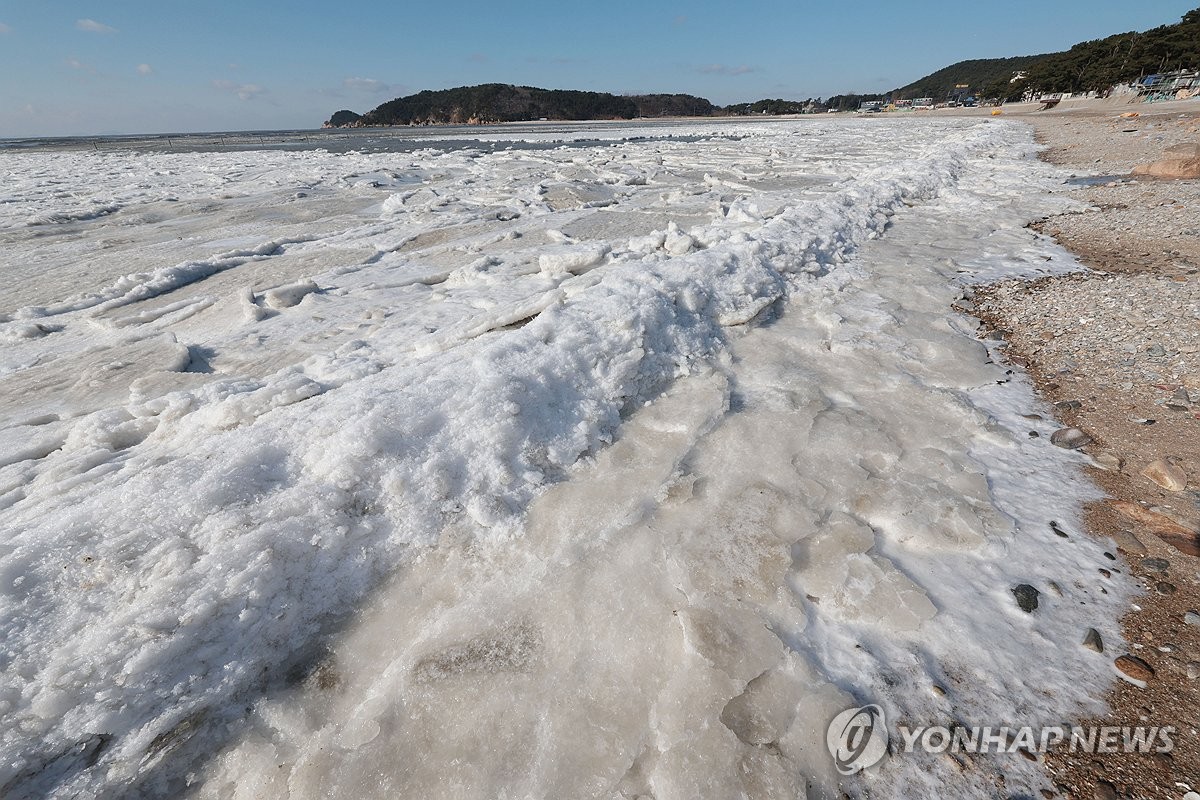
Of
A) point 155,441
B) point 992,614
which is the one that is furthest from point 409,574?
point 992,614

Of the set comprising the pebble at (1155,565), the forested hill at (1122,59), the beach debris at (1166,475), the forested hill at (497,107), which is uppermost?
the forested hill at (497,107)

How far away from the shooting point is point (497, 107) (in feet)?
358

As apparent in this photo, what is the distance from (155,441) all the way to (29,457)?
0.70 metres

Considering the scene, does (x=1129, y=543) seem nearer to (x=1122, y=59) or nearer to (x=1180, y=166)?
(x=1180, y=166)

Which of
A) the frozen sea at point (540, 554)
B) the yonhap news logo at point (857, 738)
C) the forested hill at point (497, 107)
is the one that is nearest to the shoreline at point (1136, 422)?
the frozen sea at point (540, 554)

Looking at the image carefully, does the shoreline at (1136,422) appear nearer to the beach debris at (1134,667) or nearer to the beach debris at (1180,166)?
the beach debris at (1134,667)

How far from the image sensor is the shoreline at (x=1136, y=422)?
53.5 inches

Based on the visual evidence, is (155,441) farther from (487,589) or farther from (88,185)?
(88,185)

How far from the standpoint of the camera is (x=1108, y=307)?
3957 mm

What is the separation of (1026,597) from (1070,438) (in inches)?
52.5

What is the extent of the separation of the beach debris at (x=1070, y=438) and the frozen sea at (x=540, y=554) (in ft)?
0.21

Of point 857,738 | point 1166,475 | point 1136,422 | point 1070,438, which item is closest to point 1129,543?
point 1166,475

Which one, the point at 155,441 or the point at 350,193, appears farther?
the point at 350,193

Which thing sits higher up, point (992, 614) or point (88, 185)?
point (88, 185)
